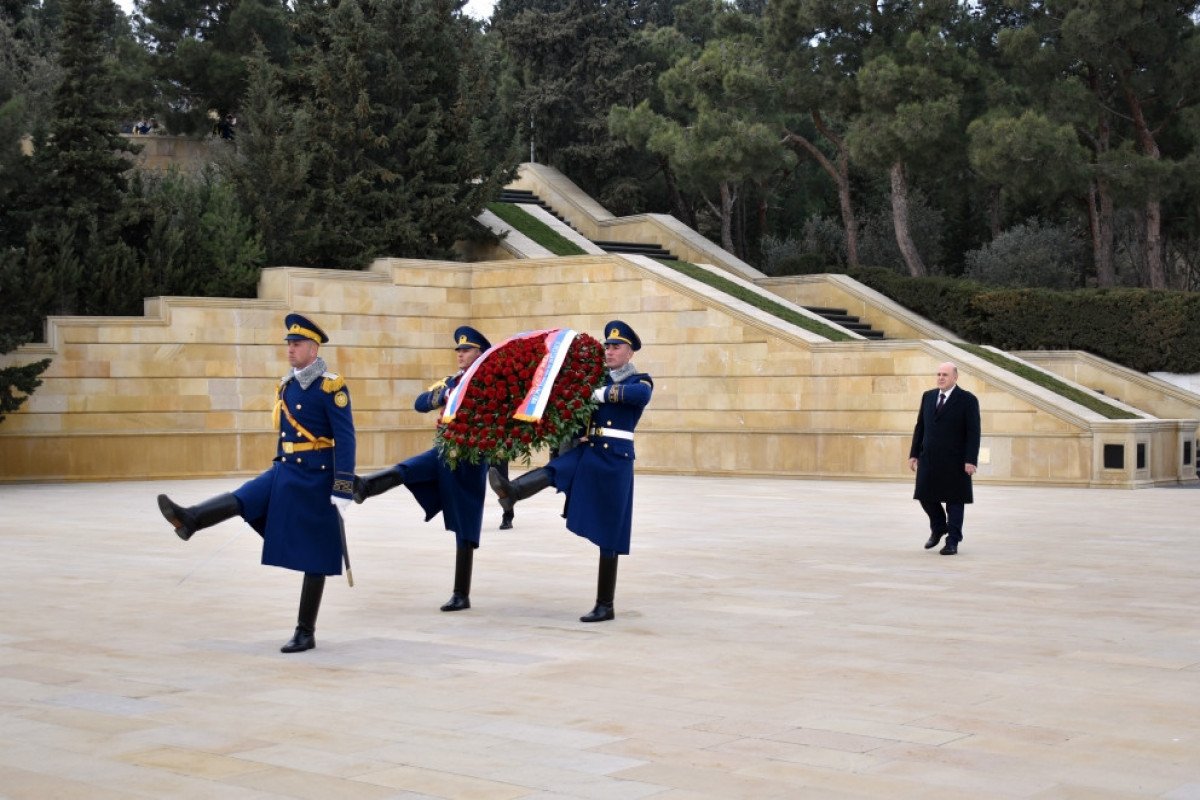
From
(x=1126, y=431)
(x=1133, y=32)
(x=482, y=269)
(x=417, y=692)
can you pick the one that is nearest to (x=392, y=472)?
(x=417, y=692)

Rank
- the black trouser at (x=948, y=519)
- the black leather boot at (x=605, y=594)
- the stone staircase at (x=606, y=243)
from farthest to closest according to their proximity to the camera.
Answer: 1. the stone staircase at (x=606, y=243)
2. the black trouser at (x=948, y=519)
3. the black leather boot at (x=605, y=594)

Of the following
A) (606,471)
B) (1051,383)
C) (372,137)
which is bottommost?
(606,471)

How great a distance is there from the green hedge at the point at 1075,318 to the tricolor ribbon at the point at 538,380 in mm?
18061

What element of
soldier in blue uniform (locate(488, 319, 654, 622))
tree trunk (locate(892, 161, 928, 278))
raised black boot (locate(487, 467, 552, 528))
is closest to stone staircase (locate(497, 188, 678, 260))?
tree trunk (locate(892, 161, 928, 278))

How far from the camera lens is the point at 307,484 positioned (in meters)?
9.05

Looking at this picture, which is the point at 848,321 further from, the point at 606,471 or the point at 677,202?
the point at 606,471

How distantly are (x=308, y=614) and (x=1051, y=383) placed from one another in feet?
55.2

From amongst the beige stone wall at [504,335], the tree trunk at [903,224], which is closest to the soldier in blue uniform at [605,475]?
the beige stone wall at [504,335]

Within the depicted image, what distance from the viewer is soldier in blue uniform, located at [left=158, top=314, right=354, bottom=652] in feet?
29.4

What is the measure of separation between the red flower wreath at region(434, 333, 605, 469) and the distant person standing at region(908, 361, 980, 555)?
4.80 meters

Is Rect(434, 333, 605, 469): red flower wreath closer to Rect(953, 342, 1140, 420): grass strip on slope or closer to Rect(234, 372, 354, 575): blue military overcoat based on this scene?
Rect(234, 372, 354, 575): blue military overcoat

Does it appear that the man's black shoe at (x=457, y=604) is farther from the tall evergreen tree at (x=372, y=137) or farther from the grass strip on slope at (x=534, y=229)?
the grass strip on slope at (x=534, y=229)

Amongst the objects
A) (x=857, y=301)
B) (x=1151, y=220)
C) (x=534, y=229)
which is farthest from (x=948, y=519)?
(x=534, y=229)

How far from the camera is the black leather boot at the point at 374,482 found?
9383 mm
